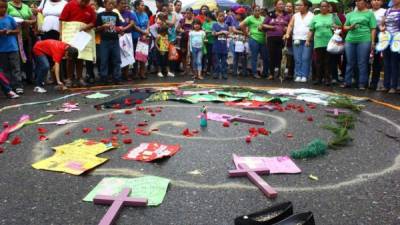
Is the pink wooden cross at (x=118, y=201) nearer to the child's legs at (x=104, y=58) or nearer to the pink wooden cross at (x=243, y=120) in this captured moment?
the pink wooden cross at (x=243, y=120)

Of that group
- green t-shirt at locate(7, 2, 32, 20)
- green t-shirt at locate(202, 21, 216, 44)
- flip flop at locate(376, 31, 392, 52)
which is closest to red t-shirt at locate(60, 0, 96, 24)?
green t-shirt at locate(7, 2, 32, 20)

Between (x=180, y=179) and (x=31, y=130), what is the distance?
288 centimetres

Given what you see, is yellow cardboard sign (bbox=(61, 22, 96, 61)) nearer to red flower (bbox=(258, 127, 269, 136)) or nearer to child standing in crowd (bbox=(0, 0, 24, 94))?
child standing in crowd (bbox=(0, 0, 24, 94))

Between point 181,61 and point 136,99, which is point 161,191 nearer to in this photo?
point 136,99

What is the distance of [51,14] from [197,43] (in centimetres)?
366

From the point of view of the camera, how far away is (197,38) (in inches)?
445

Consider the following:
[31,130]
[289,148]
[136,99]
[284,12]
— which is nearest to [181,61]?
[284,12]

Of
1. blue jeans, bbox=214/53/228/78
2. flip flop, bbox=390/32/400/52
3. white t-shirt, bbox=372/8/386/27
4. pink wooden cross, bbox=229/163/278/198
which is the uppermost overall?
white t-shirt, bbox=372/8/386/27

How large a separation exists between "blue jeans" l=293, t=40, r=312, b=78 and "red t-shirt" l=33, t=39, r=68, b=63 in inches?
219

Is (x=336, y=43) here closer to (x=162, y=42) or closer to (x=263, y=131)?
(x=162, y=42)

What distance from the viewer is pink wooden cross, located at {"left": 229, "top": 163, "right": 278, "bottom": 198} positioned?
12.5 feet

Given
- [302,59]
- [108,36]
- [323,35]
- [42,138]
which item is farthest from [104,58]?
[323,35]

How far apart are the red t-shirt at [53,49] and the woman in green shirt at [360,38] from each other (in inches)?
240

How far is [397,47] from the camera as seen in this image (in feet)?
27.9
